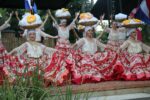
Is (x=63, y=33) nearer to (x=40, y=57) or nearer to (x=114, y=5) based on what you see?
(x=40, y=57)

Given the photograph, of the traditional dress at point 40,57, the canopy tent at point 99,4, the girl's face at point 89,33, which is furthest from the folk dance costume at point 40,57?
the canopy tent at point 99,4

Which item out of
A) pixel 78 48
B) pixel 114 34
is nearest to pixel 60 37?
pixel 114 34

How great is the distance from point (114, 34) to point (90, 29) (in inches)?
96.2

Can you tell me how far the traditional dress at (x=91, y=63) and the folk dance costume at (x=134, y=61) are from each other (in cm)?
31

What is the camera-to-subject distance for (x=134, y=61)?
910 cm

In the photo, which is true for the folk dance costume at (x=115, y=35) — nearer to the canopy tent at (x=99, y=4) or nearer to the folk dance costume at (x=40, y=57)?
the canopy tent at (x=99, y=4)

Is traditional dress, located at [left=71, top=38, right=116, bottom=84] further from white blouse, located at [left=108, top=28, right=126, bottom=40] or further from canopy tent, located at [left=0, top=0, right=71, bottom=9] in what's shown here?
canopy tent, located at [left=0, top=0, right=71, bottom=9]

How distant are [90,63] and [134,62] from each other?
3.50 ft

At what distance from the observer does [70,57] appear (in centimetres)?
855

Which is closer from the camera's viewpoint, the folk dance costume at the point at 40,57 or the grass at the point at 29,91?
the grass at the point at 29,91

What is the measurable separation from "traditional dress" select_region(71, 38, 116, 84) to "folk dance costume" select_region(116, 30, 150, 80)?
0.31 meters

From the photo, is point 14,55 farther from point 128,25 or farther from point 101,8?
point 101,8

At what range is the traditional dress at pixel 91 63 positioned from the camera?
8.52m

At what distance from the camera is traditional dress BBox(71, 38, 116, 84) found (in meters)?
8.52
